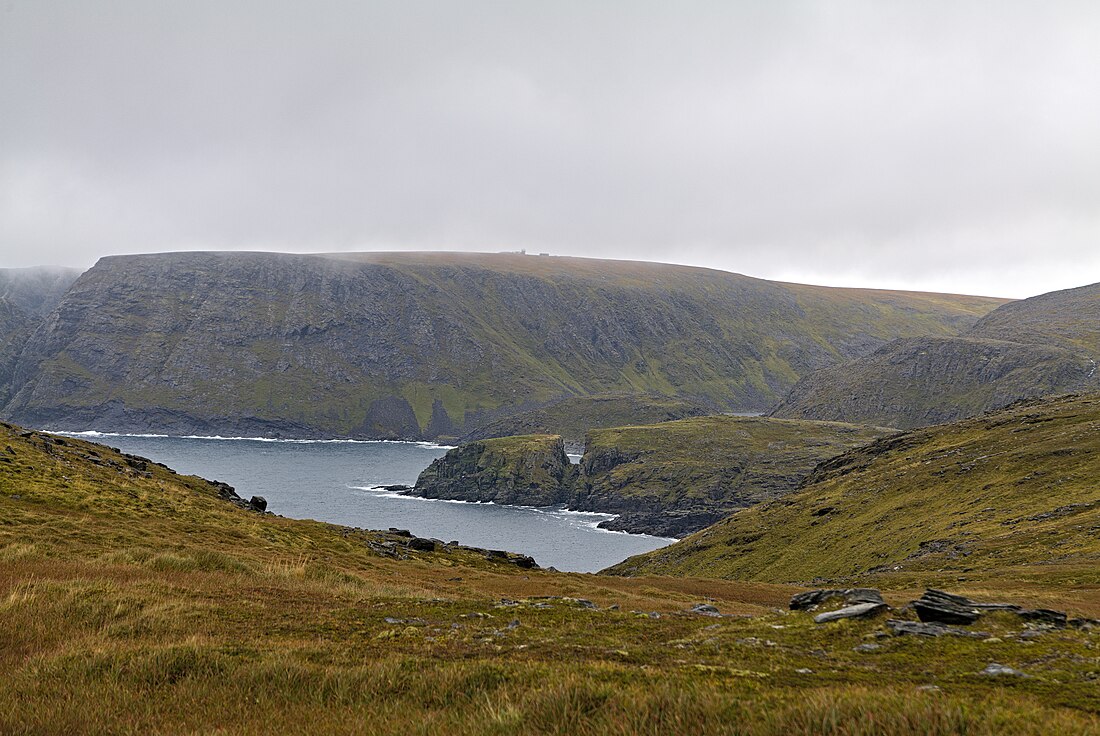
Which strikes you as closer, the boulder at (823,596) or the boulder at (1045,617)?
the boulder at (1045,617)

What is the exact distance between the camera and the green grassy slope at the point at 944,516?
6034cm

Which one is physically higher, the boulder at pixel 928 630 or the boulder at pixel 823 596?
the boulder at pixel 928 630

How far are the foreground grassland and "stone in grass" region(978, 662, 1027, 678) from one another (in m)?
0.23

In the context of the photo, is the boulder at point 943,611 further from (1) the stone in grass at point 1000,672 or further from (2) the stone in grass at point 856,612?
(1) the stone in grass at point 1000,672

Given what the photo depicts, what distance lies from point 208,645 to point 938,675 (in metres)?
13.8

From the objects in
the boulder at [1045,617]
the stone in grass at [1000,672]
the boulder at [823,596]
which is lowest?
the boulder at [823,596]

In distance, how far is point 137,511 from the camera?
47.2 m

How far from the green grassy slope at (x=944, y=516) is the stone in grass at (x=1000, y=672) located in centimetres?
3898

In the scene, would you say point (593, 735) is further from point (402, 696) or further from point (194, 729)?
point (194, 729)

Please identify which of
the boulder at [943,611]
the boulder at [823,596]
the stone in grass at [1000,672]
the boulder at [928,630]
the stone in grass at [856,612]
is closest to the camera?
the stone in grass at [1000,672]

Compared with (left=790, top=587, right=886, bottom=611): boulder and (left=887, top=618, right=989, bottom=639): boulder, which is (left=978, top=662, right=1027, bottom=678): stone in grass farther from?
(left=790, top=587, right=886, bottom=611): boulder

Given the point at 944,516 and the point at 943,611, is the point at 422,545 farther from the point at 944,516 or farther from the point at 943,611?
the point at 944,516

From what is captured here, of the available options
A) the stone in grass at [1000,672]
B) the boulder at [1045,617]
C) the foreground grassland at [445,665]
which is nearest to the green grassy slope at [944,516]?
the boulder at [1045,617]

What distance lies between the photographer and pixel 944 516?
278ft
